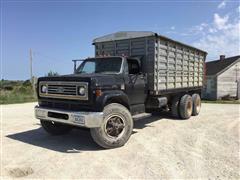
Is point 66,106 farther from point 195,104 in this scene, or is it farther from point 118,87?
point 195,104

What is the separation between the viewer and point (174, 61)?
920 cm

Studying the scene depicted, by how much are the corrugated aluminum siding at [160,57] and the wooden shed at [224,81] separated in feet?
46.7

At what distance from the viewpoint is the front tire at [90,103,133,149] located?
232 inches

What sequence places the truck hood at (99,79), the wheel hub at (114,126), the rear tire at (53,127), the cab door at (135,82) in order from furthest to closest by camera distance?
1. the rear tire at (53,127)
2. the cab door at (135,82)
3. the wheel hub at (114,126)
4. the truck hood at (99,79)

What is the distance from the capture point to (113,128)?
6.21 metres

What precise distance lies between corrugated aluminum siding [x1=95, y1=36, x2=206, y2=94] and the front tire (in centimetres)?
189

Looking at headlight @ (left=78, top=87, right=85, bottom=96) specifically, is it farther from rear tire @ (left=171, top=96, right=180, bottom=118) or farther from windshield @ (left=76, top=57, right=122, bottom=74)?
rear tire @ (left=171, top=96, right=180, bottom=118)

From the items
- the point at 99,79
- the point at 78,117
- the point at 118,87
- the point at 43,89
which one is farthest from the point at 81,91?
the point at 43,89

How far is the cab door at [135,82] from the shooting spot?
7.03 m

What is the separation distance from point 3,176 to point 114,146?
2515 millimetres

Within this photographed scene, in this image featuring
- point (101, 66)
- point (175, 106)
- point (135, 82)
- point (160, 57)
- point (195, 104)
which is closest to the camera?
point (135, 82)

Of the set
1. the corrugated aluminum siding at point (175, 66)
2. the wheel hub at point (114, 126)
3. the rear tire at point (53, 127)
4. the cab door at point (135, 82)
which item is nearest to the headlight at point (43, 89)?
the rear tire at point (53, 127)

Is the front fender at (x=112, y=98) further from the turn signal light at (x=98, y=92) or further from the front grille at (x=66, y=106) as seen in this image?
the front grille at (x=66, y=106)

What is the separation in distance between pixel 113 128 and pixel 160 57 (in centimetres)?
310
